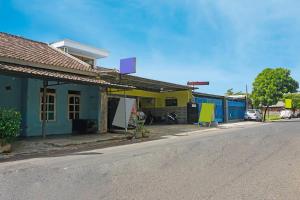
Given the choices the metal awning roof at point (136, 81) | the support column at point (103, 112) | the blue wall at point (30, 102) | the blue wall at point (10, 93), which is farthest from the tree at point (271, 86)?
the blue wall at point (10, 93)

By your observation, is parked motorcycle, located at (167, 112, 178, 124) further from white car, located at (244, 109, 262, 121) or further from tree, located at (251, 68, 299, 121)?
tree, located at (251, 68, 299, 121)

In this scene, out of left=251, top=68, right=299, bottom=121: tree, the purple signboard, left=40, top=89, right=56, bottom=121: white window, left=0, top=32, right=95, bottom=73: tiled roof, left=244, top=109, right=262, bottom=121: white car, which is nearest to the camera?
left=0, top=32, right=95, bottom=73: tiled roof

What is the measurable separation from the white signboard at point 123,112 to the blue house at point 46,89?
0.95m

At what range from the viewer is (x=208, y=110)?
27812mm

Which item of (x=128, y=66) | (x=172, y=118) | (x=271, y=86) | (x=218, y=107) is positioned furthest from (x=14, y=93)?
(x=271, y=86)

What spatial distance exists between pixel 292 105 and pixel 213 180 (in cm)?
7132

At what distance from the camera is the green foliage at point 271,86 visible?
152ft

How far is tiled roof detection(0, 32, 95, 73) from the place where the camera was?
50.5 feet

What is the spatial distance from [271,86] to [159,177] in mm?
42962

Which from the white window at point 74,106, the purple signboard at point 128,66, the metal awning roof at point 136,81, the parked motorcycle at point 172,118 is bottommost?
the parked motorcycle at point 172,118

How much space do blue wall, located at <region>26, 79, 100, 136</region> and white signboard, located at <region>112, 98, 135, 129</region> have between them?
1073 mm

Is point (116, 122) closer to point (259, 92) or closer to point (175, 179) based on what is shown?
point (175, 179)

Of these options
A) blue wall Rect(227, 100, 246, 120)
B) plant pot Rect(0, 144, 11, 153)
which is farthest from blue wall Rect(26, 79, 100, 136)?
blue wall Rect(227, 100, 246, 120)

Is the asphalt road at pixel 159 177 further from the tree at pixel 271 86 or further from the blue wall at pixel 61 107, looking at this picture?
the tree at pixel 271 86
